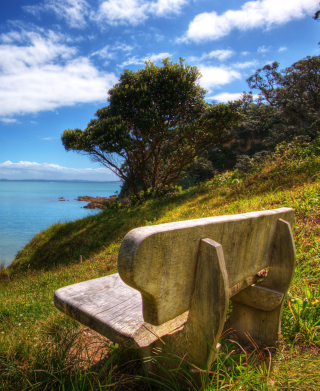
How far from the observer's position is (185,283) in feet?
3.59

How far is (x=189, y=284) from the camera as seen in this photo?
1.12 metres

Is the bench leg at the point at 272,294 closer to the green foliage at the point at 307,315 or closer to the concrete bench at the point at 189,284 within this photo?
the concrete bench at the point at 189,284

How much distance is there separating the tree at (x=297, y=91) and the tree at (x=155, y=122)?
10174 millimetres

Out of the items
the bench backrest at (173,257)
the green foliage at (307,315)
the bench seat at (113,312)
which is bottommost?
the green foliage at (307,315)

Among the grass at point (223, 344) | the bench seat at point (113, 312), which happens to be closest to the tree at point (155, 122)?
the grass at point (223, 344)

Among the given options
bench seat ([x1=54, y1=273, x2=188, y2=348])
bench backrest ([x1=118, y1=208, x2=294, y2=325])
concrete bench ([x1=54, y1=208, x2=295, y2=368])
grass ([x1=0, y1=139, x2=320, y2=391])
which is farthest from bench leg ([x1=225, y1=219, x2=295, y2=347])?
bench seat ([x1=54, y1=273, x2=188, y2=348])

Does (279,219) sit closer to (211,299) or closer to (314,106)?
(211,299)

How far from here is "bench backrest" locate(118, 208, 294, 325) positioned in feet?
2.84

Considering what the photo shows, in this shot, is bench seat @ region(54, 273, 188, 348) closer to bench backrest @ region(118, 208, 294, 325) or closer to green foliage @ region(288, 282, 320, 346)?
bench backrest @ region(118, 208, 294, 325)

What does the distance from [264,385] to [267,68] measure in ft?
74.8

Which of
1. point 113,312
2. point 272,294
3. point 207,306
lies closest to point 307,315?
point 272,294

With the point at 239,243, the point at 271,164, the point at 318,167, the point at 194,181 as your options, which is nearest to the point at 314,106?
the point at 194,181

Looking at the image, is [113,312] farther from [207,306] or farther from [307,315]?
[307,315]

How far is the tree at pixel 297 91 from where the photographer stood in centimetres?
1802
